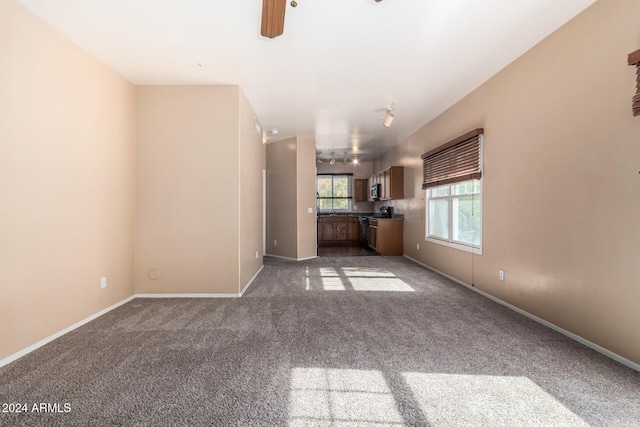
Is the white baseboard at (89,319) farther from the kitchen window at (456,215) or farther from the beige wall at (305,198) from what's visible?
the kitchen window at (456,215)

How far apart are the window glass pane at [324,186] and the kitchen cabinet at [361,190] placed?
2.84 ft

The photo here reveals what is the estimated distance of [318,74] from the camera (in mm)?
3297

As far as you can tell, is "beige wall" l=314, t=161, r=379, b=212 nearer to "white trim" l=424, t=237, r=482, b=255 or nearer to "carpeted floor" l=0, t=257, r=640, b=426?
"white trim" l=424, t=237, r=482, b=255

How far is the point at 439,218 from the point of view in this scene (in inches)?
197

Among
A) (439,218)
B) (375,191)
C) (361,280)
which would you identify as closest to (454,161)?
(439,218)

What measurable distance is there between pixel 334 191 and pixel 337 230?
146cm

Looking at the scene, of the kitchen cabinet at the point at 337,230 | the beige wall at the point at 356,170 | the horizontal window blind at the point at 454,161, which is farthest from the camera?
the beige wall at the point at 356,170

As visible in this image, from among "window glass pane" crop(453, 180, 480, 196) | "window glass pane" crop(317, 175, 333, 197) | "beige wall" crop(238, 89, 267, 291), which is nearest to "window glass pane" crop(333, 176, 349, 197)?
"window glass pane" crop(317, 175, 333, 197)

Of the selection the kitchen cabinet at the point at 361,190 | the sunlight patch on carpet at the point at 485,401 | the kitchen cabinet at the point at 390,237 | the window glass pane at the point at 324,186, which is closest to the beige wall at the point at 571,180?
the sunlight patch on carpet at the point at 485,401

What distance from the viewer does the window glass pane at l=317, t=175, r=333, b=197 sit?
9508mm

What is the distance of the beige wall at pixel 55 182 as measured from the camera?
2.09 metres

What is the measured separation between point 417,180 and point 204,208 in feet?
13.6

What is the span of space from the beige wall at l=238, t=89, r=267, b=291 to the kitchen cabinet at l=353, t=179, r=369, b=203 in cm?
482

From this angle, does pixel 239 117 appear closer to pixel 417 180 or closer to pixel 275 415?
pixel 275 415
